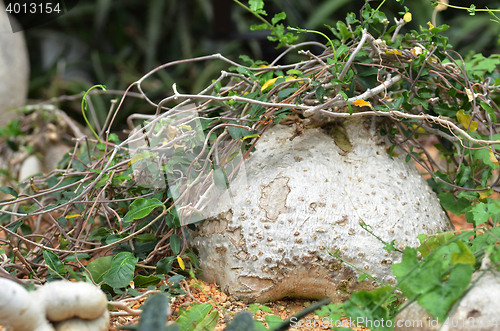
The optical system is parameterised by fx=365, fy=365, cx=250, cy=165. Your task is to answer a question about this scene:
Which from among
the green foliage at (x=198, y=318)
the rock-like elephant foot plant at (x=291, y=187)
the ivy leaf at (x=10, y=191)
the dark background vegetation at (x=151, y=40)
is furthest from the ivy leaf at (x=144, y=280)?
the dark background vegetation at (x=151, y=40)

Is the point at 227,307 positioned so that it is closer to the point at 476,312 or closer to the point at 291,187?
the point at 291,187

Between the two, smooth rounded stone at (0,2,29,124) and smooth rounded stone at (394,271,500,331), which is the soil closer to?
smooth rounded stone at (394,271,500,331)

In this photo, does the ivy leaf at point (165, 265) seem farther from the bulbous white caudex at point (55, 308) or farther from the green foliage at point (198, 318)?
the bulbous white caudex at point (55, 308)

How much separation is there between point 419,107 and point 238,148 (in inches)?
21.1

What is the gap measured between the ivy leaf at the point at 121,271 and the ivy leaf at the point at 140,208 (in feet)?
0.28

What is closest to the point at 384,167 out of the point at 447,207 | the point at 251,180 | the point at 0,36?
the point at 447,207

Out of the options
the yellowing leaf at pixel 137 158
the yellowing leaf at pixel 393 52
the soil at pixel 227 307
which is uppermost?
the yellowing leaf at pixel 393 52

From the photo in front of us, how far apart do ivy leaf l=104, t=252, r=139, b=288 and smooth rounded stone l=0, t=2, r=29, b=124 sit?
1.58 m

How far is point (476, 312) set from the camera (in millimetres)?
571

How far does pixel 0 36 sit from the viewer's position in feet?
6.74

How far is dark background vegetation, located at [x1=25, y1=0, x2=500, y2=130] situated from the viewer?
2838mm

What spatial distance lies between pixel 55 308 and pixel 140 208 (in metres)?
0.31

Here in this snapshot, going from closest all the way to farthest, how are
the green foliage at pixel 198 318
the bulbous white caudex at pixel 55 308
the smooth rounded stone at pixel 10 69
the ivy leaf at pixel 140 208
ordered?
1. the bulbous white caudex at pixel 55 308
2. the green foliage at pixel 198 318
3. the ivy leaf at pixel 140 208
4. the smooth rounded stone at pixel 10 69

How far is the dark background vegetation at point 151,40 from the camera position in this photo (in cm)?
284
